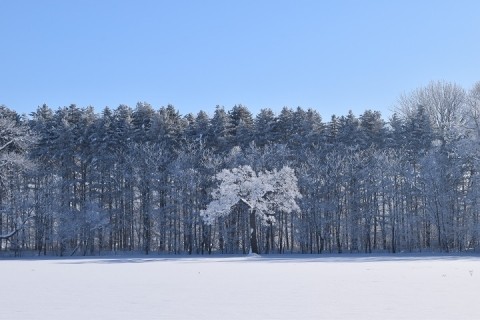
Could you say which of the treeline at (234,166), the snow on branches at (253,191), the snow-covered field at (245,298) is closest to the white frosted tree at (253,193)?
the snow on branches at (253,191)

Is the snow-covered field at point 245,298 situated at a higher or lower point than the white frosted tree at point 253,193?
lower

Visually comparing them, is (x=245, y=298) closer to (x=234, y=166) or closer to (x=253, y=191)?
(x=253, y=191)

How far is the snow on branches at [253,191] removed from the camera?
55.6 metres

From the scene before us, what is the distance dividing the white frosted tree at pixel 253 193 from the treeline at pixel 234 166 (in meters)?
2.26

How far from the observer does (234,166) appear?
60.3m

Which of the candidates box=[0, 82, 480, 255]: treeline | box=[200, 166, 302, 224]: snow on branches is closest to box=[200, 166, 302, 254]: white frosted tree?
box=[200, 166, 302, 224]: snow on branches

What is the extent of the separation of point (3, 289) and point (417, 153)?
53.3 metres

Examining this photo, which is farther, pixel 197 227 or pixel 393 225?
pixel 197 227

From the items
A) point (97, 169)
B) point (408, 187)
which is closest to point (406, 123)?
point (408, 187)

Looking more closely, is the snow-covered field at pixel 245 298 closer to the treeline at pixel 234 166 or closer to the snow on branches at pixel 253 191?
the snow on branches at pixel 253 191

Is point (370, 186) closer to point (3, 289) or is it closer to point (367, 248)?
point (367, 248)

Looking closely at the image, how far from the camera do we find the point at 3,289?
1858 cm

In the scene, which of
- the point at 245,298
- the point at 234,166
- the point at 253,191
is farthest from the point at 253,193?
the point at 245,298

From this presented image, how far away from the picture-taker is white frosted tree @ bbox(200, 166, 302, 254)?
55562mm
